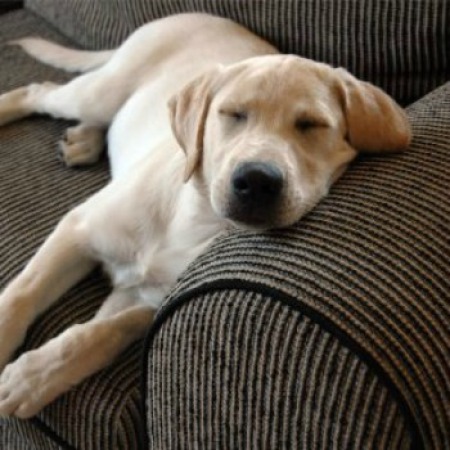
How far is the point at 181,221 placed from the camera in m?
1.25

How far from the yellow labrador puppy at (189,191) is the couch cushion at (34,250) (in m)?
0.03

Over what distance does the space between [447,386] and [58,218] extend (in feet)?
3.02

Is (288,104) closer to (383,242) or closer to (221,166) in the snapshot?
(221,166)

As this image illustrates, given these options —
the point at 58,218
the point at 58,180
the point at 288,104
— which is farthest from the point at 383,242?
the point at 58,180

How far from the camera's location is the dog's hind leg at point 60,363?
1057 millimetres

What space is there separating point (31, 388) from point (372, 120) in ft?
2.23

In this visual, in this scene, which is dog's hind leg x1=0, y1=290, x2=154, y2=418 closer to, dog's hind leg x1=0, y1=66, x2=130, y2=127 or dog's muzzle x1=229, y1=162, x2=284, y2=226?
dog's muzzle x1=229, y1=162, x2=284, y2=226

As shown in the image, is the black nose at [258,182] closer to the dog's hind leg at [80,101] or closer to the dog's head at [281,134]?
the dog's head at [281,134]

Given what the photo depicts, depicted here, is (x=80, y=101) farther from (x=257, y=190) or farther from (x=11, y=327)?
(x=257, y=190)

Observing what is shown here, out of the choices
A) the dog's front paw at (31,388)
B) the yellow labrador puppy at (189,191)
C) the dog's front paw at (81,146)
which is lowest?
the dog's front paw at (81,146)

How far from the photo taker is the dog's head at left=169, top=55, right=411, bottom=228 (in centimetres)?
102

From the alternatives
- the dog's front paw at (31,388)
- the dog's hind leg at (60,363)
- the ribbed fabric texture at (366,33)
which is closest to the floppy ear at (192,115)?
the dog's hind leg at (60,363)

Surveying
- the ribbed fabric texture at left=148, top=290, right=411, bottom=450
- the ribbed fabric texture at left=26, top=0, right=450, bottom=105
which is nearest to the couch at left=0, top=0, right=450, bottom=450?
the ribbed fabric texture at left=148, top=290, right=411, bottom=450

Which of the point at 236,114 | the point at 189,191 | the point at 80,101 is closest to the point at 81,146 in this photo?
the point at 80,101
